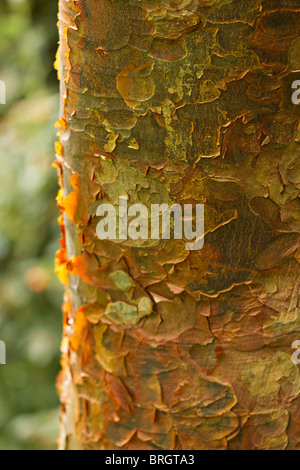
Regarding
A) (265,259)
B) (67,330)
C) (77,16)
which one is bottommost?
(67,330)

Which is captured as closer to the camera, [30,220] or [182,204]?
[182,204]

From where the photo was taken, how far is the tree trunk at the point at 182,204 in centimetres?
57

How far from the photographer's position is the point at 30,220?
1489 mm

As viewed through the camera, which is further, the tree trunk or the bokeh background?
the bokeh background

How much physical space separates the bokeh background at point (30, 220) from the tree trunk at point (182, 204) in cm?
71

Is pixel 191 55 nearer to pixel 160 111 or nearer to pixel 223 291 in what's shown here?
pixel 160 111

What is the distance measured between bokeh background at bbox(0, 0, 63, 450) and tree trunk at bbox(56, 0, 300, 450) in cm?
71

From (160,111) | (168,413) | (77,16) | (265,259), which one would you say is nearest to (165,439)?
(168,413)

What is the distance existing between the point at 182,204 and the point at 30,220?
0.94 m

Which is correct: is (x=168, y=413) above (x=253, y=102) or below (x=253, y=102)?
below

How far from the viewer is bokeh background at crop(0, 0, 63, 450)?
4.63ft

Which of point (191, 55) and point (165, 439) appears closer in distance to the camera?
point (191, 55)
